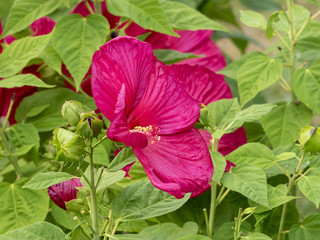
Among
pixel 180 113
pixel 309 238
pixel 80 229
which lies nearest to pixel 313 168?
pixel 309 238

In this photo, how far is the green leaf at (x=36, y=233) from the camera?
24.8 inches

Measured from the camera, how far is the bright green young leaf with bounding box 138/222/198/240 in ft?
2.54

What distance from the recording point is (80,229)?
2.08 ft

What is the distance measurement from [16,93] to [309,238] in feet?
1.79

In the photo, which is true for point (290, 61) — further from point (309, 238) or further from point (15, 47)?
point (15, 47)

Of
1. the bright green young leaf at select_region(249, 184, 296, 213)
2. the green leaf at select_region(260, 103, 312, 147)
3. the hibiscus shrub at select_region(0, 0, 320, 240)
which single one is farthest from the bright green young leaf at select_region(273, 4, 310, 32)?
the bright green young leaf at select_region(249, 184, 296, 213)

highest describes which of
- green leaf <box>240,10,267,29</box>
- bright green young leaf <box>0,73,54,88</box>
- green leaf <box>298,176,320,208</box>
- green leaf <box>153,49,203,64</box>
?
green leaf <box>240,10,267,29</box>

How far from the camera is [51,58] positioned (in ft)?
3.07

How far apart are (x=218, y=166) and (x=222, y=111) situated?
14 cm

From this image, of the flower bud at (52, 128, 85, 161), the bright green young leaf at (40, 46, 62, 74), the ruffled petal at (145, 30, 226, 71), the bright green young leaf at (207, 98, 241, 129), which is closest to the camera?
the flower bud at (52, 128, 85, 161)

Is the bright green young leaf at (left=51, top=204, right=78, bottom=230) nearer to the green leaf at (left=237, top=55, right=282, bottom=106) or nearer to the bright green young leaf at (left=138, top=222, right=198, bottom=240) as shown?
the bright green young leaf at (left=138, top=222, right=198, bottom=240)

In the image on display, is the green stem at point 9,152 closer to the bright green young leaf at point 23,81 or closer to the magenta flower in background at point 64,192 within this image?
the bright green young leaf at point 23,81

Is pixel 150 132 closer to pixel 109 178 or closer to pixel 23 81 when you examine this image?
pixel 109 178

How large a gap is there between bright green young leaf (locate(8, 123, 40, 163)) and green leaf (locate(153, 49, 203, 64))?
24cm
